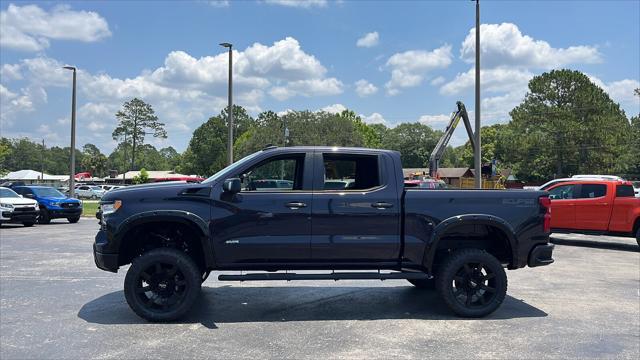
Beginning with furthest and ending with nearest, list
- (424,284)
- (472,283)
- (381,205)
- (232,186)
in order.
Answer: (424,284) → (472,283) → (381,205) → (232,186)

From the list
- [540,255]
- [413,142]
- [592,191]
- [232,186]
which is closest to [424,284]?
[540,255]

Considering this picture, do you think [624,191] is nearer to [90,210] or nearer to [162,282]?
[162,282]

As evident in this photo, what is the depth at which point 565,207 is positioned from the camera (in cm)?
1373

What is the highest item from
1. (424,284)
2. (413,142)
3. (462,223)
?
(413,142)

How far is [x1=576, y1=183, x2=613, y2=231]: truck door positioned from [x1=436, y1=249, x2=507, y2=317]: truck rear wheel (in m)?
8.43

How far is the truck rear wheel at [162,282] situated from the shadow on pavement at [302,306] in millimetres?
200

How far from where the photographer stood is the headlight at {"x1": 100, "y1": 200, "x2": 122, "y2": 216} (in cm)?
595

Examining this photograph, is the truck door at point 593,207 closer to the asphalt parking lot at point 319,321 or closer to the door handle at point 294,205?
the asphalt parking lot at point 319,321

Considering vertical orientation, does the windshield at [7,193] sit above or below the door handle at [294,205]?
below

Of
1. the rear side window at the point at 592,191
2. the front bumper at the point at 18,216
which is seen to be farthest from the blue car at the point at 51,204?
the rear side window at the point at 592,191

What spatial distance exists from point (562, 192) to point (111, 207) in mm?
11985

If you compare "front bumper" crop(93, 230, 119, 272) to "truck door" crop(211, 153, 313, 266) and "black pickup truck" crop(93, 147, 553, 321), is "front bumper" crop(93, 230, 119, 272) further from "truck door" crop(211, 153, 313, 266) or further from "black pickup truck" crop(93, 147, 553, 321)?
"truck door" crop(211, 153, 313, 266)

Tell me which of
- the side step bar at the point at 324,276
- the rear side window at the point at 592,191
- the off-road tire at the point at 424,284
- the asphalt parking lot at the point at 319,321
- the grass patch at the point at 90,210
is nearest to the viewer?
the asphalt parking lot at the point at 319,321

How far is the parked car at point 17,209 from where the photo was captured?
61.1 feet
